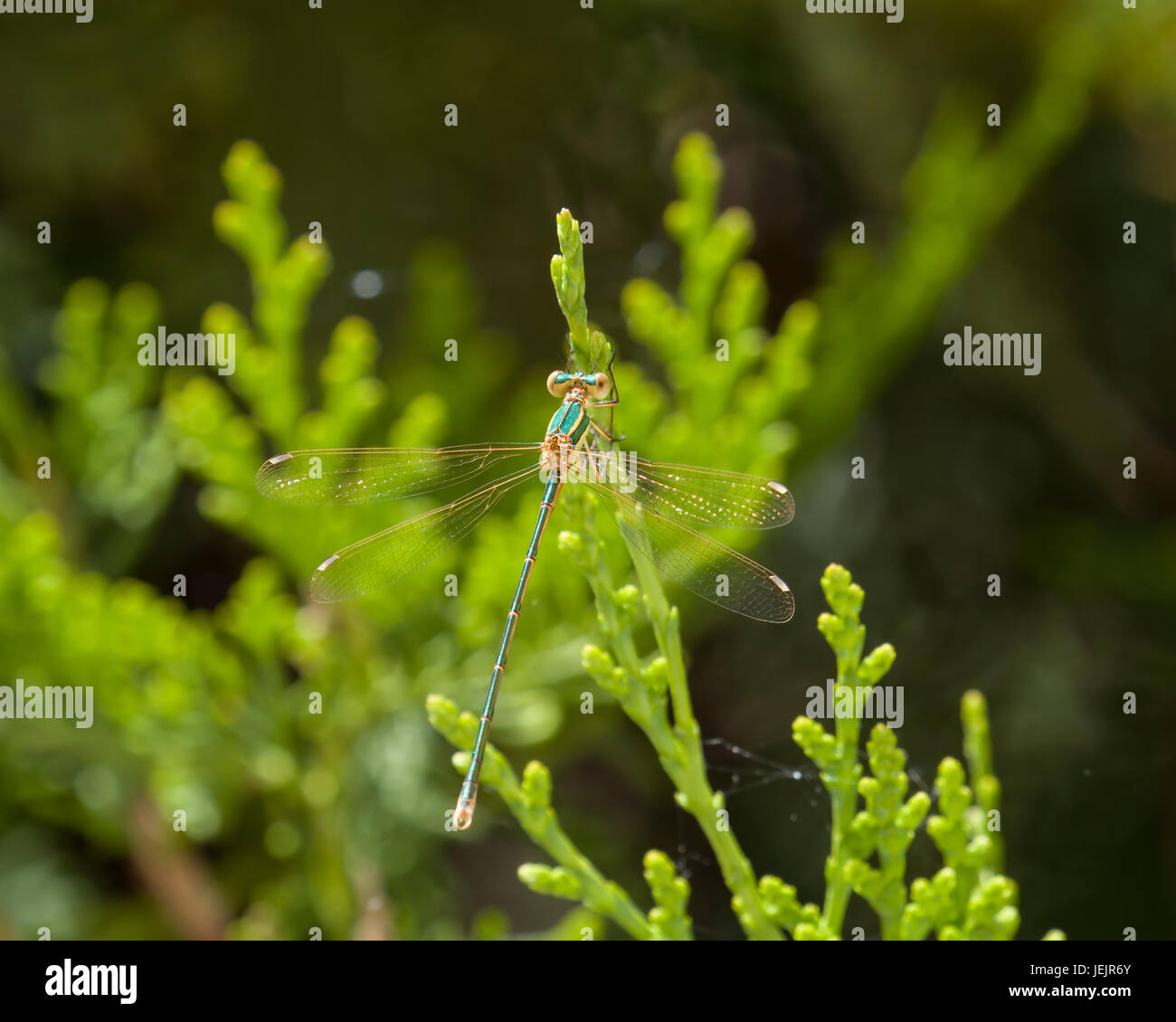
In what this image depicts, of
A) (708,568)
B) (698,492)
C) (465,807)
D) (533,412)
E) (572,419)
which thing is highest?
(533,412)

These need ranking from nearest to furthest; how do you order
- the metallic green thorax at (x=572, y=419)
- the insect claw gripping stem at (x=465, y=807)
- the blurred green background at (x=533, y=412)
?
the insect claw gripping stem at (x=465, y=807) → the metallic green thorax at (x=572, y=419) → the blurred green background at (x=533, y=412)

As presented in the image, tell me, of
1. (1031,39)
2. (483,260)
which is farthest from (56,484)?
(1031,39)

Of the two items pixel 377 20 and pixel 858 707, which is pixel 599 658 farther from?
pixel 377 20

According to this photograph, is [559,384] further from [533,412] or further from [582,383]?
[533,412]

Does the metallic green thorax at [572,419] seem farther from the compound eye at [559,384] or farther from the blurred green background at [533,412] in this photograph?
the blurred green background at [533,412]

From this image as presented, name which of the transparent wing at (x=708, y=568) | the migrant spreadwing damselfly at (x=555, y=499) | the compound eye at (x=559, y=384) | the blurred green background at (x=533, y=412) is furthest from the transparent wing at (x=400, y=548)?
the transparent wing at (x=708, y=568)

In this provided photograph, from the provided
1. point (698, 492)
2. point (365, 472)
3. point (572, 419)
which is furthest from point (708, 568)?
point (365, 472)

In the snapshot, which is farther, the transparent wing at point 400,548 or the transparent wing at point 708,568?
the transparent wing at point 400,548
